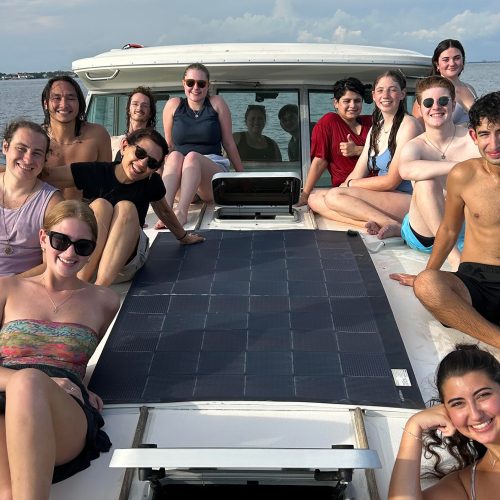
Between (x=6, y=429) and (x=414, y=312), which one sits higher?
(x=6, y=429)

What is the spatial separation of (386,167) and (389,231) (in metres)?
0.57

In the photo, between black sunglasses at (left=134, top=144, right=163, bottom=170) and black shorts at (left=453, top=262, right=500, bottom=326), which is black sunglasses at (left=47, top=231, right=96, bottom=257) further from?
black shorts at (left=453, top=262, right=500, bottom=326)

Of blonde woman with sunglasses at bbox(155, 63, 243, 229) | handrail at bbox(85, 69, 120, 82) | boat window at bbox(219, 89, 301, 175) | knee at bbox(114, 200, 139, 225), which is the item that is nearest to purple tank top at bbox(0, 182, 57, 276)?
knee at bbox(114, 200, 139, 225)

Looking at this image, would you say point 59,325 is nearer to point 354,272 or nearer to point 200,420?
point 200,420

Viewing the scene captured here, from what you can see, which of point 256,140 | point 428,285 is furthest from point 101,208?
point 256,140

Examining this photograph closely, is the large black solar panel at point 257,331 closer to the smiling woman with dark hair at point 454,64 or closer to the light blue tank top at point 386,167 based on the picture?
the light blue tank top at point 386,167

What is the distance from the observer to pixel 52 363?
2.74 metres

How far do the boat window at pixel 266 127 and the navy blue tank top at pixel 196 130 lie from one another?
49cm

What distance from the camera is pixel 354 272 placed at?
4004 mm

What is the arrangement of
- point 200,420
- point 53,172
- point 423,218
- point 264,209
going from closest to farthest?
point 200,420 → point 53,172 → point 423,218 → point 264,209

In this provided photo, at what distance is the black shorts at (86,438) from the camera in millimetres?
2422

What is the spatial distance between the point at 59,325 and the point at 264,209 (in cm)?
254

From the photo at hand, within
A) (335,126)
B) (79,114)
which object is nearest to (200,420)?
(79,114)

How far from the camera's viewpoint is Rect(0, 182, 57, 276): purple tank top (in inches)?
143
